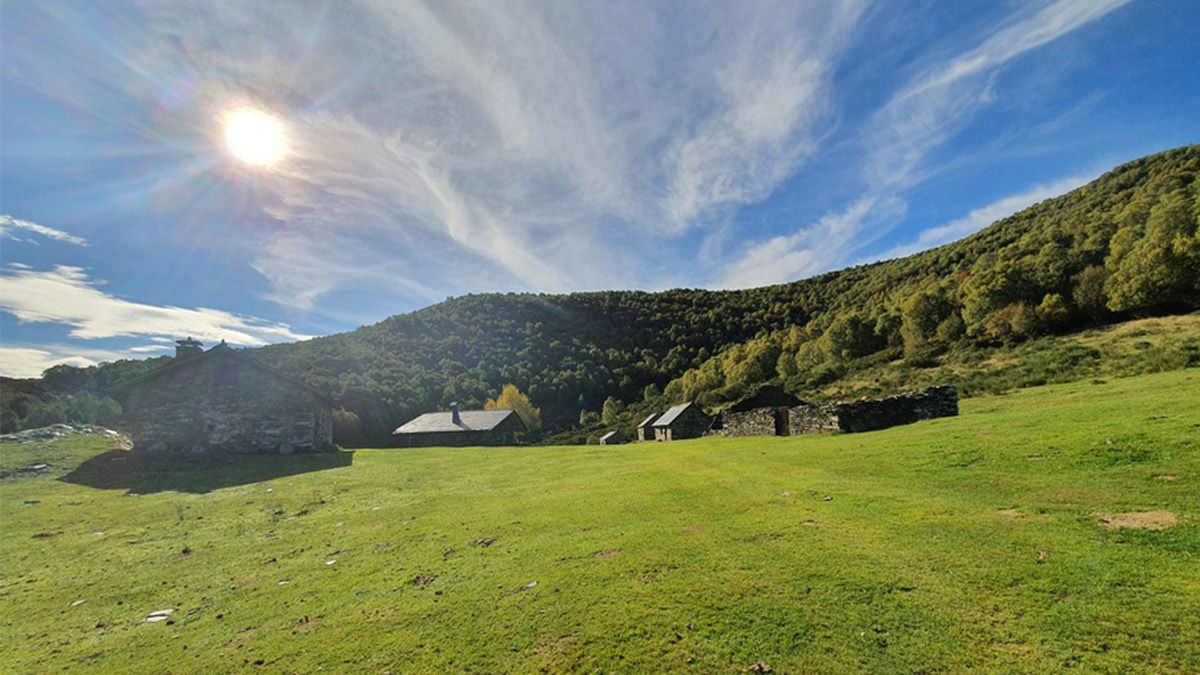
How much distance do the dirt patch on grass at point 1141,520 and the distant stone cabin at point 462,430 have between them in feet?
189

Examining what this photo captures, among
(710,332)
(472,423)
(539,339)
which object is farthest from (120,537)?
(710,332)

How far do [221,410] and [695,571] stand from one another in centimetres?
3409

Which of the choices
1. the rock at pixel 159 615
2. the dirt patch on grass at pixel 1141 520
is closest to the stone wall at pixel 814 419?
the dirt patch on grass at pixel 1141 520

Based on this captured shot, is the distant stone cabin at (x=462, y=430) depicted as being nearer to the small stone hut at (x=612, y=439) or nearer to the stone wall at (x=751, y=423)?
the small stone hut at (x=612, y=439)

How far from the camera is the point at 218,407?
29.6m

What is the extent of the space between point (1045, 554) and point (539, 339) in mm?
147112

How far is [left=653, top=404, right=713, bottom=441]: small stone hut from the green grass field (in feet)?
145

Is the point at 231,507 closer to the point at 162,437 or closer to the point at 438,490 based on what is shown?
the point at 438,490

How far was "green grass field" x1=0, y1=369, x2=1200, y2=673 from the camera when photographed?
459 cm

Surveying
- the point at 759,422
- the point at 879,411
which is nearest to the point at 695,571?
the point at 879,411

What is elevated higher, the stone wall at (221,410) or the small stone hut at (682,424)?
the stone wall at (221,410)

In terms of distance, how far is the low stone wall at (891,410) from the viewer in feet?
69.0

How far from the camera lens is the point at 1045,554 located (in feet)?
19.3

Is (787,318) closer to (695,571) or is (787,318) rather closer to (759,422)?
(759,422)
